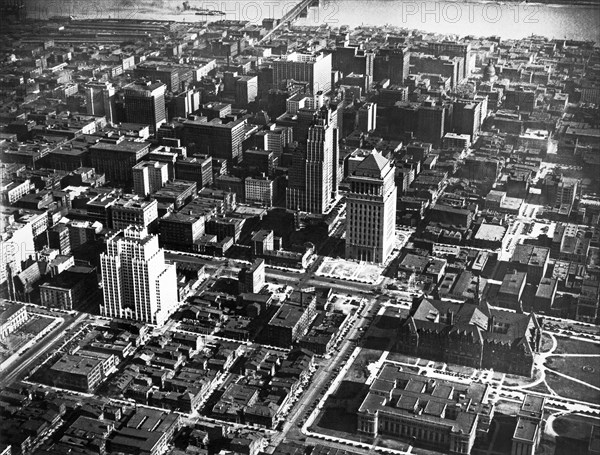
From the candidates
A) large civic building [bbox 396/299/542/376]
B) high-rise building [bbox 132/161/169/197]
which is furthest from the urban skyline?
high-rise building [bbox 132/161/169/197]

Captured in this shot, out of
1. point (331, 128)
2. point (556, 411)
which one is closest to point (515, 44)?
point (331, 128)

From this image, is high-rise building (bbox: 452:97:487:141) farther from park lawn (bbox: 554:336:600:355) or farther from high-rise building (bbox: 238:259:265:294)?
park lawn (bbox: 554:336:600:355)

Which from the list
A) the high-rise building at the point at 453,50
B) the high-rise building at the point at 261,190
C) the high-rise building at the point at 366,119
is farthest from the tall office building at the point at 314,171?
the high-rise building at the point at 453,50

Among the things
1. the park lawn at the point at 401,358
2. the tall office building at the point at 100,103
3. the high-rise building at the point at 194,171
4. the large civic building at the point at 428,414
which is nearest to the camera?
the large civic building at the point at 428,414

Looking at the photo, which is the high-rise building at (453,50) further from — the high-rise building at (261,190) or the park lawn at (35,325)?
the park lawn at (35,325)

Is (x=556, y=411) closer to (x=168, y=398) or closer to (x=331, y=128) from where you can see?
(x=168, y=398)
